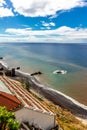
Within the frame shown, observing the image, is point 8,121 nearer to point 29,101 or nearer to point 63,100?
point 29,101

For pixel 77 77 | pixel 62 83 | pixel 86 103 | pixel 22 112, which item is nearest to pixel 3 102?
pixel 22 112

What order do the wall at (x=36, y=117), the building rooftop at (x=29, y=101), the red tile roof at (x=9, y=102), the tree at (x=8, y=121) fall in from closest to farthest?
the tree at (x=8, y=121), the red tile roof at (x=9, y=102), the wall at (x=36, y=117), the building rooftop at (x=29, y=101)

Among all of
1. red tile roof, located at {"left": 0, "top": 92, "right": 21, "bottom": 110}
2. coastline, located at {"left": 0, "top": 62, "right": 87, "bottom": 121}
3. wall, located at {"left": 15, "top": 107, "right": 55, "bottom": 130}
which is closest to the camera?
red tile roof, located at {"left": 0, "top": 92, "right": 21, "bottom": 110}

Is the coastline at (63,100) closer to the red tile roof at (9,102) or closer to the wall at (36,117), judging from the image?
the wall at (36,117)

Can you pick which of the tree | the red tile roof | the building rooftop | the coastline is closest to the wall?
the building rooftop

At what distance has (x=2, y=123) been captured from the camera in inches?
997

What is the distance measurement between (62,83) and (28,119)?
58209 mm

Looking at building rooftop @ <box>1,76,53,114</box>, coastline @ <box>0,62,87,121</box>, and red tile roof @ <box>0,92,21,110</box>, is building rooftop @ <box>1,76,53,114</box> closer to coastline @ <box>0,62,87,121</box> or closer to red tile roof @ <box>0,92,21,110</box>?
red tile roof @ <box>0,92,21,110</box>

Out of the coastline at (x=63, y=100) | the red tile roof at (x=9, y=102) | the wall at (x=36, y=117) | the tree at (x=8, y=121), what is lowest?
the coastline at (x=63, y=100)

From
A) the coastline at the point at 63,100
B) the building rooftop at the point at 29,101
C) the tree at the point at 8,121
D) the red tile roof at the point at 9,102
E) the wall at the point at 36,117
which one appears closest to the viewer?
the tree at the point at 8,121

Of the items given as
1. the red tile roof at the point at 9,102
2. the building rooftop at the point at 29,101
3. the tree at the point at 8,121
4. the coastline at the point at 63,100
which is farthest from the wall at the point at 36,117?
the coastline at the point at 63,100

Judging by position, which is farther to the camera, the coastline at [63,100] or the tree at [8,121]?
the coastline at [63,100]

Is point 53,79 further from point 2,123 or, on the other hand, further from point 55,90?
point 2,123

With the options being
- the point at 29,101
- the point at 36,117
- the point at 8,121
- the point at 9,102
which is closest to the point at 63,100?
the point at 29,101
